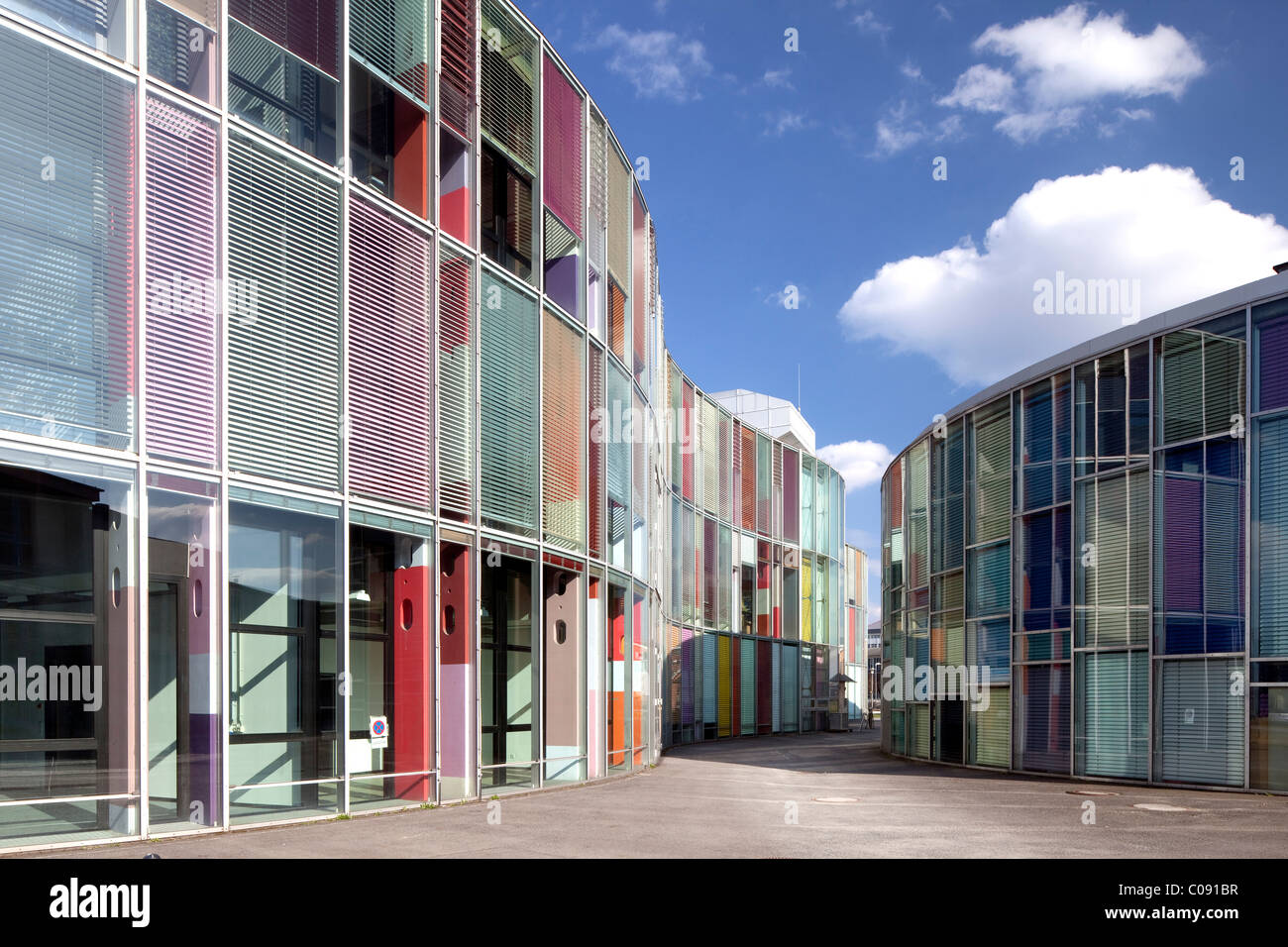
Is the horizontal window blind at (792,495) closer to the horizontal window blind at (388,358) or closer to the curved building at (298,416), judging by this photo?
the curved building at (298,416)

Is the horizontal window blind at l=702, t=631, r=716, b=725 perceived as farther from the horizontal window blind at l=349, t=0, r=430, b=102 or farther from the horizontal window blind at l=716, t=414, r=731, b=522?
the horizontal window blind at l=349, t=0, r=430, b=102

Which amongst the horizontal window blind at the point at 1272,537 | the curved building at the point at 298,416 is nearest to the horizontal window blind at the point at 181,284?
the curved building at the point at 298,416

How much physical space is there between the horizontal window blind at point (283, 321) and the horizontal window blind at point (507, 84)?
14.0 feet

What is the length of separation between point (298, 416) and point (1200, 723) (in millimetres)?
15096

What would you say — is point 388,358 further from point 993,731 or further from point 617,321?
point 993,731

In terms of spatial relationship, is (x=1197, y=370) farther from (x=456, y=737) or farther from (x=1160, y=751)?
(x=456, y=737)

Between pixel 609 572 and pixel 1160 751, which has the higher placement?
pixel 609 572

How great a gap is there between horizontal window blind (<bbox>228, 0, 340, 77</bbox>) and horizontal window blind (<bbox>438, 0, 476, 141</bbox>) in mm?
2149

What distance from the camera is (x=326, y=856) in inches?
381

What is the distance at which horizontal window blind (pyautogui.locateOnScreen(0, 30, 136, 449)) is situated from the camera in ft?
32.4

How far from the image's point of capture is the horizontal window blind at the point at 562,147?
18.7m
